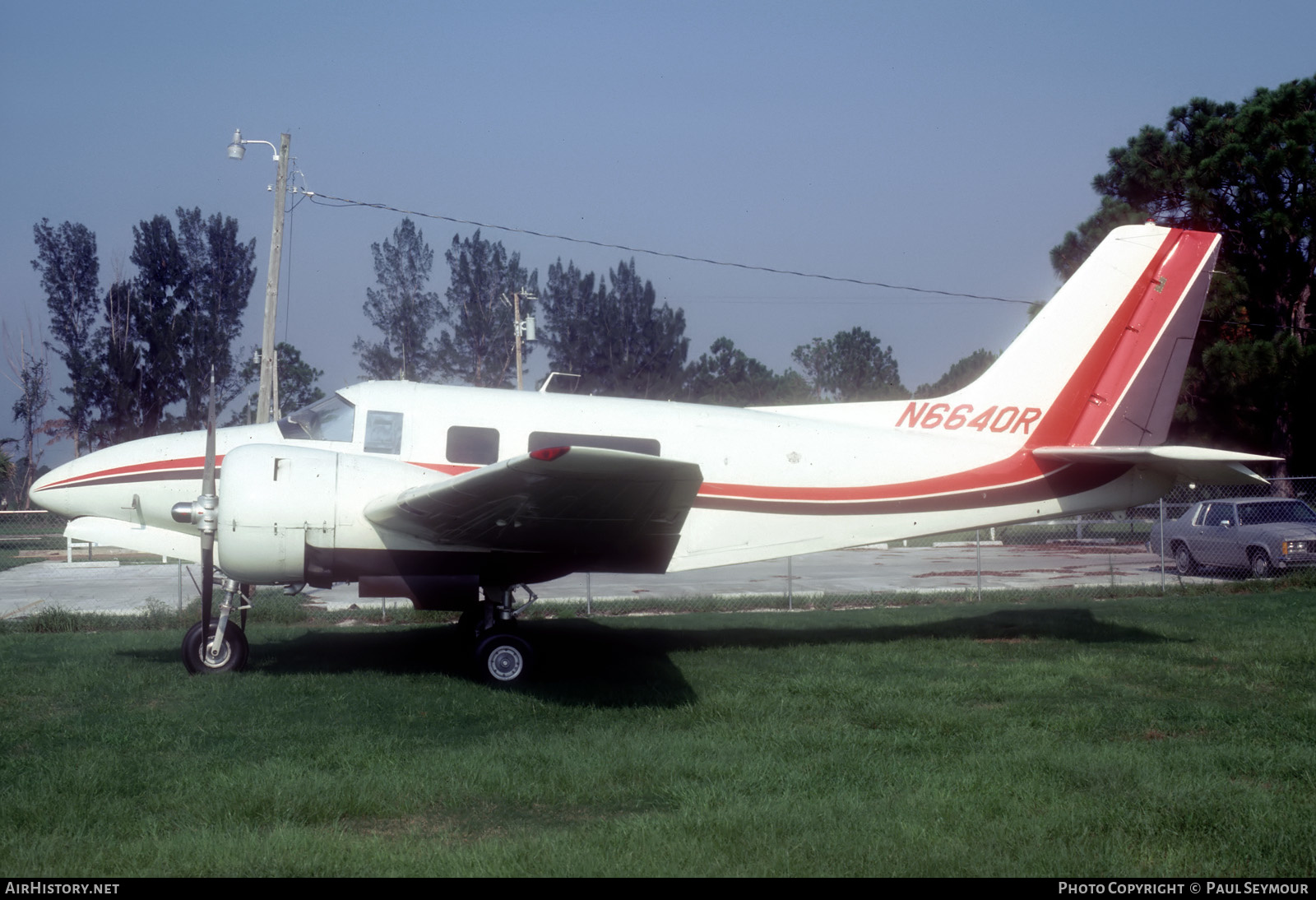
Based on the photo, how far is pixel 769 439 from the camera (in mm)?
10586

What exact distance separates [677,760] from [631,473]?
6.94 ft

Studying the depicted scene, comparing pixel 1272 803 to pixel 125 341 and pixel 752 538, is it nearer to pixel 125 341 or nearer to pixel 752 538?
pixel 752 538

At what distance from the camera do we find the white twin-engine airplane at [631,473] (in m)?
8.45

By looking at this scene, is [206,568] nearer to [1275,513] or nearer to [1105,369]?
[1105,369]

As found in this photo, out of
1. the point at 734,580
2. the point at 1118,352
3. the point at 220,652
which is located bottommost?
the point at 734,580

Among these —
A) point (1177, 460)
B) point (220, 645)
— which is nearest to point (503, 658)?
point (220, 645)

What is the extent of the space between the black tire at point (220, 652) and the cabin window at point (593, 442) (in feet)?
11.4

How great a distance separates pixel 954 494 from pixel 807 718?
168 inches

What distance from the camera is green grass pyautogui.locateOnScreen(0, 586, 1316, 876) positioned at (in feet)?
Result: 15.3

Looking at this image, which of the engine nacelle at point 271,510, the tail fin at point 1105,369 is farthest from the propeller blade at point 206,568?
the tail fin at point 1105,369

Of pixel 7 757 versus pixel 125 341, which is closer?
pixel 7 757

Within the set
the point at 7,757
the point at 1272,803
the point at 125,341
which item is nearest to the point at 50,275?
the point at 125,341

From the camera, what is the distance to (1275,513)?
63.3 ft

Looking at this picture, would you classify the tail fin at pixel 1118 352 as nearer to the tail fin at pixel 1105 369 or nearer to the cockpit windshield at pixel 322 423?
the tail fin at pixel 1105 369
